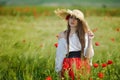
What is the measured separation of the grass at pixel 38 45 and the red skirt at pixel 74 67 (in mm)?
152

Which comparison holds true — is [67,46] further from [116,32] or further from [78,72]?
[116,32]

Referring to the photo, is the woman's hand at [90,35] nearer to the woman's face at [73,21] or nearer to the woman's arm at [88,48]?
the woman's arm at [88,48]

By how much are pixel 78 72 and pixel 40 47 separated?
768 mm

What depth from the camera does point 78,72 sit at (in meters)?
3.72

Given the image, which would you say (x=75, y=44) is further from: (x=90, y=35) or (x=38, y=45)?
(x=38, y=45)

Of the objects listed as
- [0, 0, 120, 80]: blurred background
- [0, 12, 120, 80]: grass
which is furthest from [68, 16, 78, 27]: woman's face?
[0, 12, 120, 80]: grass

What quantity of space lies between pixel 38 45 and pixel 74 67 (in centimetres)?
79

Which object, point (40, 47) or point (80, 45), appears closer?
point (80, 45)

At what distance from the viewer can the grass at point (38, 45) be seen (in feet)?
13.2

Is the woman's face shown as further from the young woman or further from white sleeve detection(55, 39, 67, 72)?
white sleeve detection(55, 39, 67, 72)

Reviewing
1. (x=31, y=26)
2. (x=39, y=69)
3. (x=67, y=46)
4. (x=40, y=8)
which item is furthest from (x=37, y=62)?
(x=40, y=8)

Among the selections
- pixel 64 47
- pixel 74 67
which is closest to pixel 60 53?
pixel 64 47

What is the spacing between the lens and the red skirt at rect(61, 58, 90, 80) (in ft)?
12.2

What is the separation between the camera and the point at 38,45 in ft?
14.5
